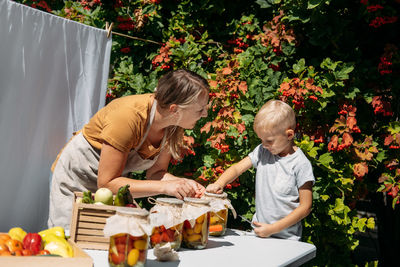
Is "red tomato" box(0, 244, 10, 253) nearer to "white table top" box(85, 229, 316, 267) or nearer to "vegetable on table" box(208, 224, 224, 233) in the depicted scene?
"white table top" box(85, 229, 316, 267)

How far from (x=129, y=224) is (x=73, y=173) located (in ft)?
3.50

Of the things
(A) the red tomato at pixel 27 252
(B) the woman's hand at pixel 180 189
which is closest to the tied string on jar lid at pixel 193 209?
(B) the woman's hand at pixel 180 189

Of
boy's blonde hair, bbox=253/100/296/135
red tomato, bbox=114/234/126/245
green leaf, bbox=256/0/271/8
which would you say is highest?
green leaf, bbox=256/0/271/8

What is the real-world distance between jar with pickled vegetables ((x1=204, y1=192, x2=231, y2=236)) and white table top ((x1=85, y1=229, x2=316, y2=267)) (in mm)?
39

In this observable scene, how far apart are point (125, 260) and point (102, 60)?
2.10m

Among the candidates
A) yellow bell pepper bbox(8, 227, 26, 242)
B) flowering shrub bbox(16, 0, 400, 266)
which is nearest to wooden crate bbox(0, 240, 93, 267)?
yellow bell pepper bbox(8, 227, 26, 242)

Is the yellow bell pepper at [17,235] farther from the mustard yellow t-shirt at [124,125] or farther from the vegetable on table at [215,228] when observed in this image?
the vegetable on table at [215,228]

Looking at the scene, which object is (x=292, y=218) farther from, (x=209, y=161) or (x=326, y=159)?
(x=209, y=161)

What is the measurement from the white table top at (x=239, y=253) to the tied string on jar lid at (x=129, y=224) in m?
0.18

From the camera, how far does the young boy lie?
6.77ft

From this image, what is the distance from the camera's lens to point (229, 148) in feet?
9.56

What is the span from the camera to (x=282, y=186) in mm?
2129

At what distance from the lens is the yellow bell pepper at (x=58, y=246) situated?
1.24 metres

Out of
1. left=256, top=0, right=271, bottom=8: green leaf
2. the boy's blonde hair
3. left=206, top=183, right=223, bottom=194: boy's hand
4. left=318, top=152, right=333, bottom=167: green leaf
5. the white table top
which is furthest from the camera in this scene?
left=256, top=0, right=271, bottom=8: green leaf
